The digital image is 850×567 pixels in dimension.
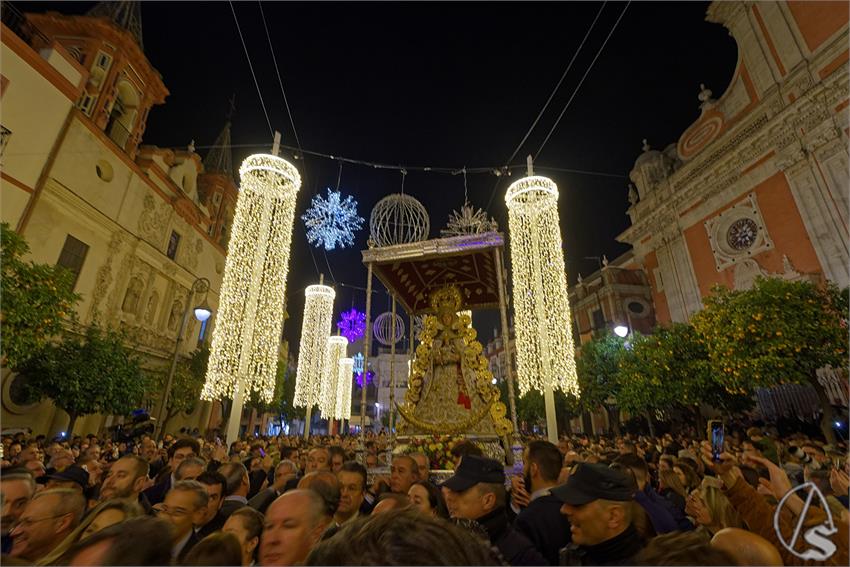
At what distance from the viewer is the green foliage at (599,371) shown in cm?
2439

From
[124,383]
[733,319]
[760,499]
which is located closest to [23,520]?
[760,499]

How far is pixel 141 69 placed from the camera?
71.8 ft

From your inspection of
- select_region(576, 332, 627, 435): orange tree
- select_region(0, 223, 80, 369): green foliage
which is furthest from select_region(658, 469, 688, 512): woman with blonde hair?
select_region(576, 332, 627, 435): orange tree

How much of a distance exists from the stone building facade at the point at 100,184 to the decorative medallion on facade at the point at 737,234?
26.2 metres

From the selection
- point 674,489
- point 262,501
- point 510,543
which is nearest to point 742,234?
point 674,489

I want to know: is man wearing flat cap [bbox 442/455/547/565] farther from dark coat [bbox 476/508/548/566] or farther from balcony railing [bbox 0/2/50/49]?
balcony railing [bbox 0/2/50/49]

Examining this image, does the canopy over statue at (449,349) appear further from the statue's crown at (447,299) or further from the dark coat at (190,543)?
the dark coat at (190,543)

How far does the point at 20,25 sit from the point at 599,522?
24868 millimetres

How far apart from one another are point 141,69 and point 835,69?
1371 inches

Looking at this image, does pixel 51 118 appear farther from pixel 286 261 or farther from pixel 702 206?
pixel 702 206

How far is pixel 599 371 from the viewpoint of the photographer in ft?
82.2

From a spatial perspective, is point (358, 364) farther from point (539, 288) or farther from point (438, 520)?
point (438, 520)

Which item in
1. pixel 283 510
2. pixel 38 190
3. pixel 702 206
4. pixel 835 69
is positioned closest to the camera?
pixel 283 510

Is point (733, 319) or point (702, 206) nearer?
point (733, 319)
